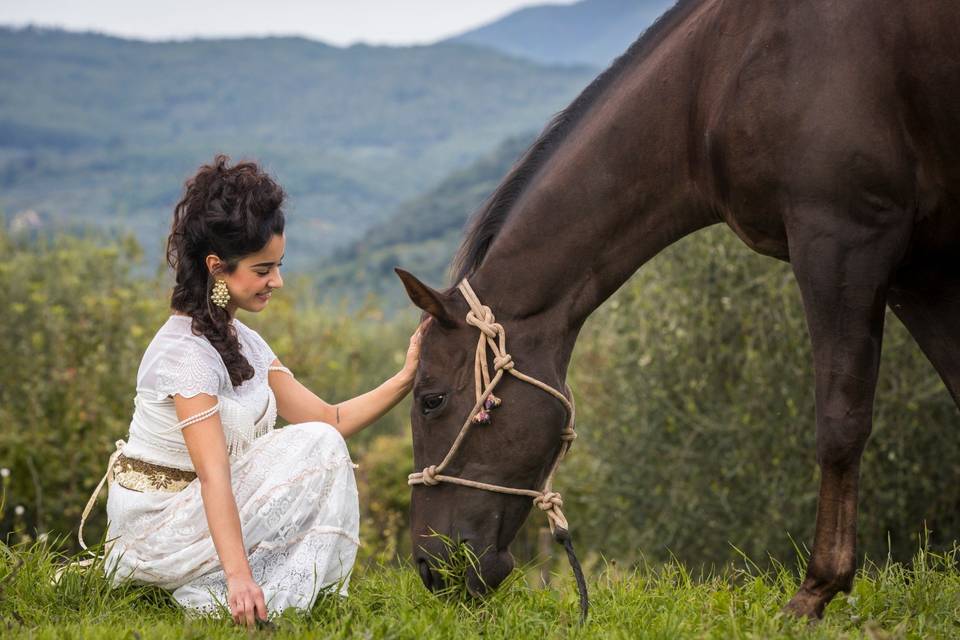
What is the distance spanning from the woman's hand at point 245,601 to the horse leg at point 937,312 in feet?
7.88

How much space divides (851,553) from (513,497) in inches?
43.8

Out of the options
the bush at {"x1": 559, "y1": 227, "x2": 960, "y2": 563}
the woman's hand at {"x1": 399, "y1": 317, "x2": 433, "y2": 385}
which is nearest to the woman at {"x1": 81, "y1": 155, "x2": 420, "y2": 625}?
the woman's hand at {"x1": 399, "y1": 317, "x2": 433, "y2": 385}

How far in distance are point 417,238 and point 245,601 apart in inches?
2130

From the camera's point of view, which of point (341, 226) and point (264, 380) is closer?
point (264, 380)

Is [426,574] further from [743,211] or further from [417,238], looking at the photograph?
[417,238]

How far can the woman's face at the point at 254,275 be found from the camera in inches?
140

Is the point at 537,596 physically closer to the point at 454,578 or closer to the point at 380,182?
the point at 454,578

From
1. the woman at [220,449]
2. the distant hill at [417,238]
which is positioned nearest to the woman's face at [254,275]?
the woman at [220,449]

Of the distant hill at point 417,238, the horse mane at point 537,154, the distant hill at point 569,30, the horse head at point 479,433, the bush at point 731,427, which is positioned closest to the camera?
the horse head at point 479,433

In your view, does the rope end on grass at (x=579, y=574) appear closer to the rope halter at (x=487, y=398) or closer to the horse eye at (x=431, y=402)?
the rope halter at (x=487, y=398)

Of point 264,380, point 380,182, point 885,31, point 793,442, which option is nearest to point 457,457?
point 264,380

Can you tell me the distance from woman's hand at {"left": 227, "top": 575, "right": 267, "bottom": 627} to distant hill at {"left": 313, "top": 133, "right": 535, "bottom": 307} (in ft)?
130

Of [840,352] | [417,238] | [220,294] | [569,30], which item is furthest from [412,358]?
[569,30]

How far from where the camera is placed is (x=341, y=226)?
2938 inches
